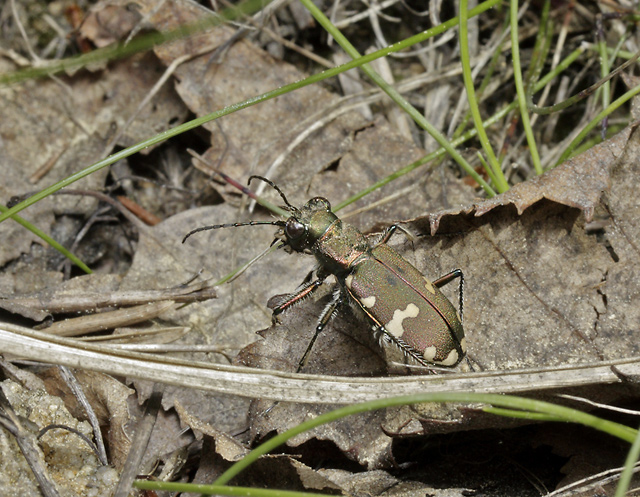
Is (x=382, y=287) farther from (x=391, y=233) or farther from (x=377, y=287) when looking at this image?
(x=391, y=233)

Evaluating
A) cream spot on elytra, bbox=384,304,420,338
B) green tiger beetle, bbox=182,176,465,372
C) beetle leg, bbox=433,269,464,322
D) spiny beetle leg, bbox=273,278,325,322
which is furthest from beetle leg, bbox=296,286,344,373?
beetle leg, bbox=433,269,464,322

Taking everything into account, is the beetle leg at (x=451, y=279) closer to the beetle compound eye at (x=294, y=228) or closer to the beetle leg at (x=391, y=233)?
the beetle leg at (x=391, y=233)

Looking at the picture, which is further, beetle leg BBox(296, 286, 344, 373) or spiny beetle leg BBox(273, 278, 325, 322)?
spiny beetle leg BBox(273, 278, 325, 322)

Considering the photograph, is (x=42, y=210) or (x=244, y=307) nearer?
(x=244, y=307)

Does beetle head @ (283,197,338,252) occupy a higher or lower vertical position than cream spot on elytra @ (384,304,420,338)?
higher

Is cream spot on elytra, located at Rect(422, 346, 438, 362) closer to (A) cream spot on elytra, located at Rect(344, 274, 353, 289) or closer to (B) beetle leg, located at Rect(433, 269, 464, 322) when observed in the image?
(B) beetle leg, located at Rect(433, 269, 464, 322)

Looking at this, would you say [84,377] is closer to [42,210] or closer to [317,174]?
[42,210]

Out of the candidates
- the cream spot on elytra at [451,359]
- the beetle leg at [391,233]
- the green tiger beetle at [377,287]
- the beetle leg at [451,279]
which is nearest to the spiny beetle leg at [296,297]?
the green tiger beetle at [377,287]

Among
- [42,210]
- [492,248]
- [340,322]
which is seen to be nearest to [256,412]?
[340,322]
